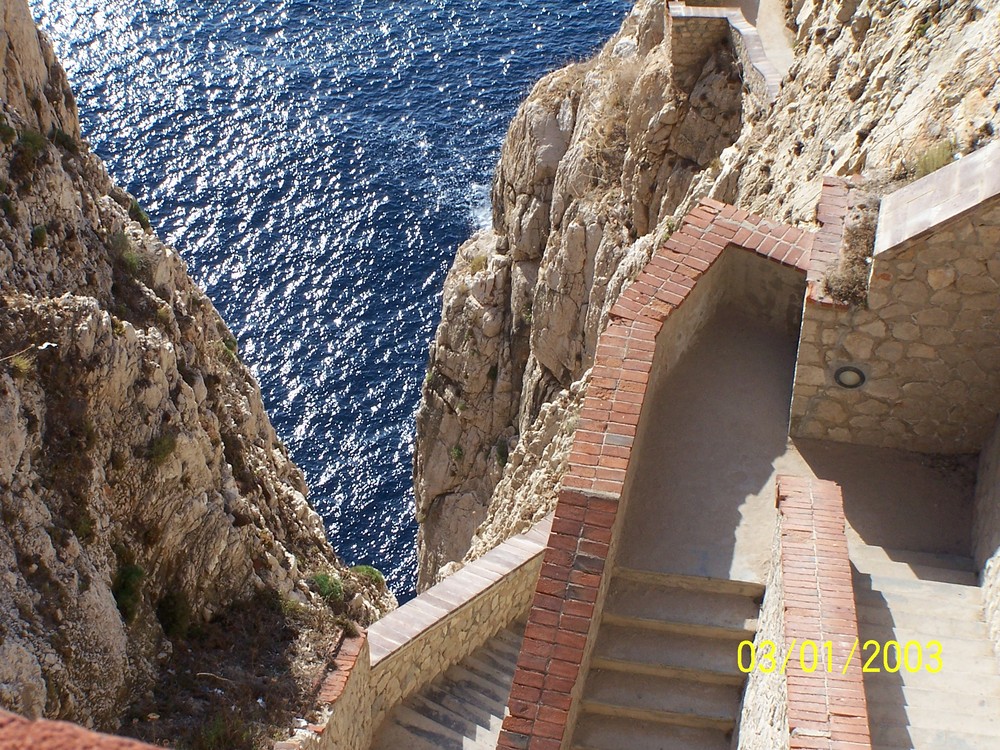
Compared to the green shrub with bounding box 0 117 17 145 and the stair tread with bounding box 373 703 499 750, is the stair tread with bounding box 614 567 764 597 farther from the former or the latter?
the green shrub with bounding box 0 117 17 145

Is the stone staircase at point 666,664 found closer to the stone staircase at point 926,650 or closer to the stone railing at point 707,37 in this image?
the stone staircase at point 926,650

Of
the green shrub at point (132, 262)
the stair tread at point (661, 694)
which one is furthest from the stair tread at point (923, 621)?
the green shrub at point (132, 262)

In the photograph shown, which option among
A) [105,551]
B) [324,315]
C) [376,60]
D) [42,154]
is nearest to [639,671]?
[105,551]

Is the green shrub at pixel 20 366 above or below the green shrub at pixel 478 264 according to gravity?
below

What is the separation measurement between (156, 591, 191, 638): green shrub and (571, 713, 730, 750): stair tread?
4045 millimetres

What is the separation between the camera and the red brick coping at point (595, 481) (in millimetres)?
7254

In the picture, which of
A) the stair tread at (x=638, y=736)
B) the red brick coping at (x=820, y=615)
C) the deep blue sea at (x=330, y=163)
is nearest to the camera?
the red brick coping at (x=820, y=615)

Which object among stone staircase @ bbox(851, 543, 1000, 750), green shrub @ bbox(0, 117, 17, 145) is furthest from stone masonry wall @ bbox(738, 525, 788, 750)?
green shrub @ bbox(0, 117, 17, 145)

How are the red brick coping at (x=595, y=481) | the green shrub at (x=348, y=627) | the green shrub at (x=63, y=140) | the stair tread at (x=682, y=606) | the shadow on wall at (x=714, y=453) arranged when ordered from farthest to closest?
the green shrub at (x=63, y=140) < the green shrub at (x=348, y=627) < the shadow on wall at (x=714, y=453) < the stair tread at (x=682, y=606) < the red brick coping at (x=595, y=481)

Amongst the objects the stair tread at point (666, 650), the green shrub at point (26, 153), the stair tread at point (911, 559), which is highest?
the green shrub at point (26, 153)

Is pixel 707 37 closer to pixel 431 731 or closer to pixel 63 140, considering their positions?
pixel 63 140

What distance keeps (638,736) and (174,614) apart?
14.8 feet

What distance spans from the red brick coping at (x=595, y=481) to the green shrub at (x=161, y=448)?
415 cm

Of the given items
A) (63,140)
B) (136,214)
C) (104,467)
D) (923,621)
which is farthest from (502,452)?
(923,621)
